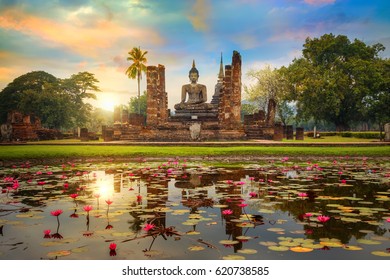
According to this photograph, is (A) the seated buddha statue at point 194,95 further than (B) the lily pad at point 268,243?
Yes

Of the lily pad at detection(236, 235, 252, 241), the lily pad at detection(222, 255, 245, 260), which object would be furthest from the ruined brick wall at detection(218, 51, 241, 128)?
the lily pad at detection(222, 255, 245, 260)

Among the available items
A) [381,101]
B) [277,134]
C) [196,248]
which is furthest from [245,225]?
[381,101]

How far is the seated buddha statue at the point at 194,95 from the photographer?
2592 centimetres

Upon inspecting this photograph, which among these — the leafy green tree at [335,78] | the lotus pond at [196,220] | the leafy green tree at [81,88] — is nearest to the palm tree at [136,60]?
the leafy green tree at [81,88]

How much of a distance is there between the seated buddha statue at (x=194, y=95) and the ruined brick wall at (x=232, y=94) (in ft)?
12.8

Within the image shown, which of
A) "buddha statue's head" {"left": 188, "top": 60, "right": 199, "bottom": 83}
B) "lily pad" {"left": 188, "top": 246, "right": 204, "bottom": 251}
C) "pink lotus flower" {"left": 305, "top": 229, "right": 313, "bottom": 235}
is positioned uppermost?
"buddha statue's head" {"left": 188, "top": 60, "right": 199, "bottom": 83}

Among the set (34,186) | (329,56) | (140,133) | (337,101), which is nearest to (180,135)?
(140,133)

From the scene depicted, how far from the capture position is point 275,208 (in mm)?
4312

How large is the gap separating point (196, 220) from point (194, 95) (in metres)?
23.0

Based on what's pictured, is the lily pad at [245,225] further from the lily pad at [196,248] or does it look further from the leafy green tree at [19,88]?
the leafy green tree at [19,88]

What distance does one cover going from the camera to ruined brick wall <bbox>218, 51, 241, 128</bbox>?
2180cm

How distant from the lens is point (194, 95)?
26.3 metres

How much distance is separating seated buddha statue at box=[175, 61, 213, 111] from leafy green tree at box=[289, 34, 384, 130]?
47.0ft

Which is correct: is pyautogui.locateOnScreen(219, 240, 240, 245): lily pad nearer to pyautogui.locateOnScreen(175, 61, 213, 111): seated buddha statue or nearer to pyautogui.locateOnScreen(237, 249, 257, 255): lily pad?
pyautogui.locateOnScreen(237, 249, 257, 255): lily pad
